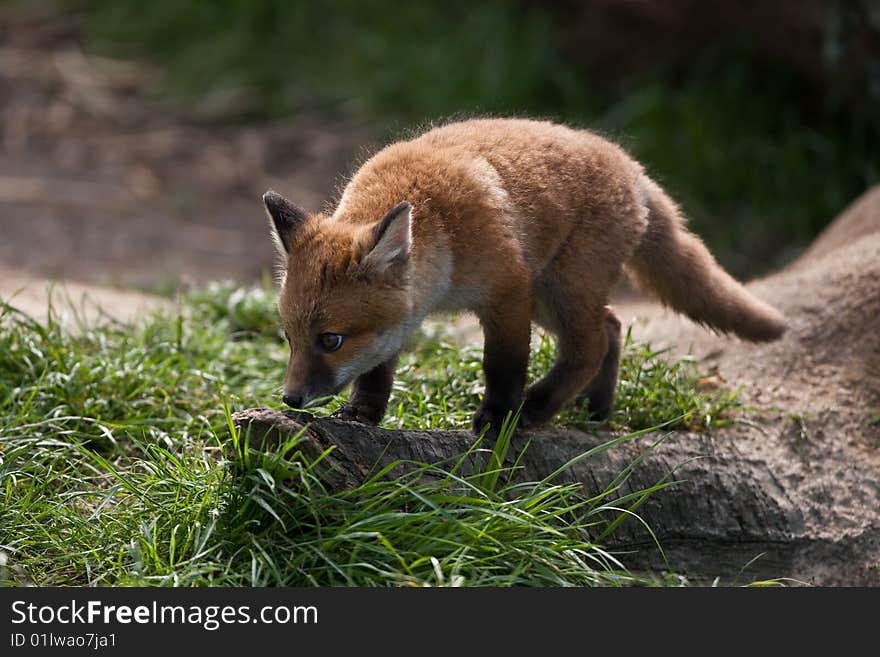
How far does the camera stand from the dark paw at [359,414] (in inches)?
203

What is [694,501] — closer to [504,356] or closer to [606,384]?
[606,384]

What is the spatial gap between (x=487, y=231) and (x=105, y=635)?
2.30 m

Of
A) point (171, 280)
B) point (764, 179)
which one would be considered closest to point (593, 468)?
point (171, 280)

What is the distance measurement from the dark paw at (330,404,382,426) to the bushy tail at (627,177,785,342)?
167cm

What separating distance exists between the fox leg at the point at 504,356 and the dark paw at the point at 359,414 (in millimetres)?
468

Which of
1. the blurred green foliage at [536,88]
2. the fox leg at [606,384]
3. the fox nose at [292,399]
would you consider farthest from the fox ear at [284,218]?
the blurred green foliage at [536,88]

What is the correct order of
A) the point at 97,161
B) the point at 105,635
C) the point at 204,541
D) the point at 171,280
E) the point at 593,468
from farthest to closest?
the point at 97,161 < the point at 171,280 < the point at 593,468 < the point at 204,541 < the point at 105,635

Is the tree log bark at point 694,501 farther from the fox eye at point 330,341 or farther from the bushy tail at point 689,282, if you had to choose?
the bushy tail at point 689,282

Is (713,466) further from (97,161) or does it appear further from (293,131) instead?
(97,161)

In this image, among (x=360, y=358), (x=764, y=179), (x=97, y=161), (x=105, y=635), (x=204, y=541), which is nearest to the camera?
(x=105, y=635)

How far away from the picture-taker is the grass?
423 cm

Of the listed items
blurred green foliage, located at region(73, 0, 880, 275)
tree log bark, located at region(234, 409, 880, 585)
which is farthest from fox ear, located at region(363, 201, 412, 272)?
blurred green foliage, located at region(73, 0, 880, 275)

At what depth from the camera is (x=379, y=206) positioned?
197 inches

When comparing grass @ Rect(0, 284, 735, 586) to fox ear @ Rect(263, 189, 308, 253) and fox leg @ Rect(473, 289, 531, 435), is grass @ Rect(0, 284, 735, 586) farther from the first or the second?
fox ear @ Rect(263, 189, 308, 253)
